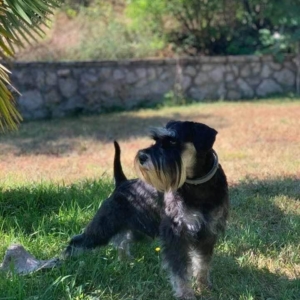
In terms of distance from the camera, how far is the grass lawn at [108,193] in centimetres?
421

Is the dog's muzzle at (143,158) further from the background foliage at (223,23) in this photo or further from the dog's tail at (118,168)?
the background foliage at (223,23)

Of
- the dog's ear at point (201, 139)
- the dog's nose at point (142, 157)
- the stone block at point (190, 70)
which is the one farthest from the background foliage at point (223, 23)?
the dog's nose at point (142, 157)

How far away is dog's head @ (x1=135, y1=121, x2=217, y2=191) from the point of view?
382 cm

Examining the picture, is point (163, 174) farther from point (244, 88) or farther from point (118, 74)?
point (244, 88)

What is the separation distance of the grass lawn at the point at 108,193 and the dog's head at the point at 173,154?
0.83 metres

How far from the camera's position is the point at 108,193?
6.13m

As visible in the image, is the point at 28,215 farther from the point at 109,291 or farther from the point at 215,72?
the point at 215,72

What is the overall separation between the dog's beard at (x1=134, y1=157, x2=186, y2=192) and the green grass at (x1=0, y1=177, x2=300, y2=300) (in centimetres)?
79

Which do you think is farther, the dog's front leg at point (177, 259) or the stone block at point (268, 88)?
the stone block at point (268, 88)

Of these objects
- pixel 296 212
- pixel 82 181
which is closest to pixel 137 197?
pixel 296 212

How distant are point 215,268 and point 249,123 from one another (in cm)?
660

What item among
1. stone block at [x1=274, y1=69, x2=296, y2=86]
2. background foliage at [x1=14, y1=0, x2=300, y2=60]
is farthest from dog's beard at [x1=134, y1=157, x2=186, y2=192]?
stone block at [x1=274, y1=69, x2=296, y2=86]

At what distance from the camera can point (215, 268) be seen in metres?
4.64

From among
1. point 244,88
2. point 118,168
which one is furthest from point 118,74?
point 118,168
